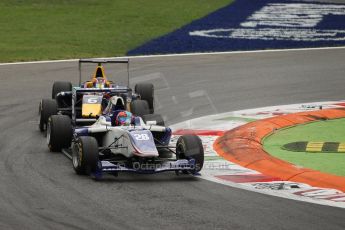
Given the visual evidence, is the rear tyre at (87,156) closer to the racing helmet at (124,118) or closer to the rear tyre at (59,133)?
the racing helmet at (124,118)

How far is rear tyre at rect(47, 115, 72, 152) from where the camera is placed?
17953 mm

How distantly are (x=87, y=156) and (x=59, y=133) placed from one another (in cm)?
233

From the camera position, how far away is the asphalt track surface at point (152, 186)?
1302cm

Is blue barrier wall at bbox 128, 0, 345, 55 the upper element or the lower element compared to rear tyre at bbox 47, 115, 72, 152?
upper

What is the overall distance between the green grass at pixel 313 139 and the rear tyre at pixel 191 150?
1.83 metres

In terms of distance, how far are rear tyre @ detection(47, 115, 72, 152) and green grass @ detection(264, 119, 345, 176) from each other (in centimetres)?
375

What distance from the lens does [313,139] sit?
62.9ft

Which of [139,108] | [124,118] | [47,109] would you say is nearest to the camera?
[124,118]

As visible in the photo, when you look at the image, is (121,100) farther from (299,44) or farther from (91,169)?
(299,44)

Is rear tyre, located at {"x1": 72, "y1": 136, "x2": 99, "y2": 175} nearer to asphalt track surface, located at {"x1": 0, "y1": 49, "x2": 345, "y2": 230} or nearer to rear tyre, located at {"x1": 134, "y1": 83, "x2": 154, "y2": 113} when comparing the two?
asphalt track surface, located at {"x1": 0, "y1": 49, "x2": 345, "y2": 230}

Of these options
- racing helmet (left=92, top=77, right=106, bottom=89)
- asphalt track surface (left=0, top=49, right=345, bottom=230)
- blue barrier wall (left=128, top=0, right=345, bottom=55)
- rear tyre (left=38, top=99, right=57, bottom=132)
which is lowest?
asphalt track surface (left=0, top=49, right=345, bottom=230)

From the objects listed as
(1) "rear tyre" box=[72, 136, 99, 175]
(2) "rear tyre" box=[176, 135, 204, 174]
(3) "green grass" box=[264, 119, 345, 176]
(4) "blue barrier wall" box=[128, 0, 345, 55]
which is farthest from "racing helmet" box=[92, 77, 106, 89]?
(4) "blue barrier wall" box=[128, 0, 345, 55]

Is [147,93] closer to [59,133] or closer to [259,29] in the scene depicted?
[59,133]

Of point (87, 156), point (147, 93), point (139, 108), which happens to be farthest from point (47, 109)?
point (87, 156)
